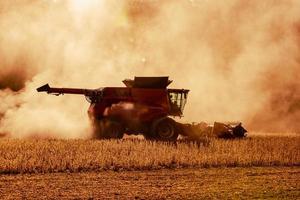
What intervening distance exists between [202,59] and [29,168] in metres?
27.3

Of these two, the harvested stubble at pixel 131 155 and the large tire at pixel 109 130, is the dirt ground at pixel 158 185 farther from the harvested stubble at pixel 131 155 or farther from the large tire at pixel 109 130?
the large tire at pixel 109 130

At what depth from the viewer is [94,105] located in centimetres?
2480

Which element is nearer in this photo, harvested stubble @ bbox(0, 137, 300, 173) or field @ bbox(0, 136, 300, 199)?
field @ bbox(0, 136, 300, 199)

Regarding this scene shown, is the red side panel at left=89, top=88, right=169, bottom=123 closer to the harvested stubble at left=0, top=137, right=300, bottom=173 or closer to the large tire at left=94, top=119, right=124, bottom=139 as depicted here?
the large tire at left=94, top=119, right=124, bottom=139

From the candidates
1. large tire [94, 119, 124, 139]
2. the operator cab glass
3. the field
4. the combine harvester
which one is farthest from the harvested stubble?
the operator cab glass

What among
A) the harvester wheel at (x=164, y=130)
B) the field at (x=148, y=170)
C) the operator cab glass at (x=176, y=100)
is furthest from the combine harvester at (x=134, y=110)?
the field at (x=148, y=170)

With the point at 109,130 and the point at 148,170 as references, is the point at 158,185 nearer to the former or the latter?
the point at 148,170

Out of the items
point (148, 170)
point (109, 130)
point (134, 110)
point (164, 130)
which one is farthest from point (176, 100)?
point (148, 170)

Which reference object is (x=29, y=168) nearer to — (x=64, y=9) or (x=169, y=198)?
(x=169, y=198)

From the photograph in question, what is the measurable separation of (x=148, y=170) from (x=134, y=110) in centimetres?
858

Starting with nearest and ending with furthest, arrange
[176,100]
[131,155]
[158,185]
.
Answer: [158,185]
[131,155]
[176,100]

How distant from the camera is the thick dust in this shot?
32.8 meters

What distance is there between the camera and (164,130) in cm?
2466

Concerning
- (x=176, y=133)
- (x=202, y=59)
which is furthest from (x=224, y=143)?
(x=202, y=59)
